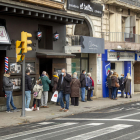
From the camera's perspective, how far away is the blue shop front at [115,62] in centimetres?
2083

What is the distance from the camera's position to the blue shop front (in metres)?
20.8

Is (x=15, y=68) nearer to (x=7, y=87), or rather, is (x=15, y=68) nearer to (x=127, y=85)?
(x=7, y=87)

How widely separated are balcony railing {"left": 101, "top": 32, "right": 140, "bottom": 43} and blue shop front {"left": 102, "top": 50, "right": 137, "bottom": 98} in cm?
92

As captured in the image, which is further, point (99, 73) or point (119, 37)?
point (119, 37)

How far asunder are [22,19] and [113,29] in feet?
29.6

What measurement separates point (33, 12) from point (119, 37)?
373 inches

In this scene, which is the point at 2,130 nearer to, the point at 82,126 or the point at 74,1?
the point at 82,126

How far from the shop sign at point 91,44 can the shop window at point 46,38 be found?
2.23 meters

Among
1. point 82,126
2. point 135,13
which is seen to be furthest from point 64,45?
point 135,13

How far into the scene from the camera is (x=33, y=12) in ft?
47.6

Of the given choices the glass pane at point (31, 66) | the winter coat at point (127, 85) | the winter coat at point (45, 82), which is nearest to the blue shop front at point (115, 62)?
the winter coat at point (127, 85)

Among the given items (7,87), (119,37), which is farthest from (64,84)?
(119,37)

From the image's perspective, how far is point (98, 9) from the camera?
20531 mm

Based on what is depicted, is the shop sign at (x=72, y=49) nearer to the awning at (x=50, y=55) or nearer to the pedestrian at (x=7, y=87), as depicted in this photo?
the awning at (x=50, y=55)
